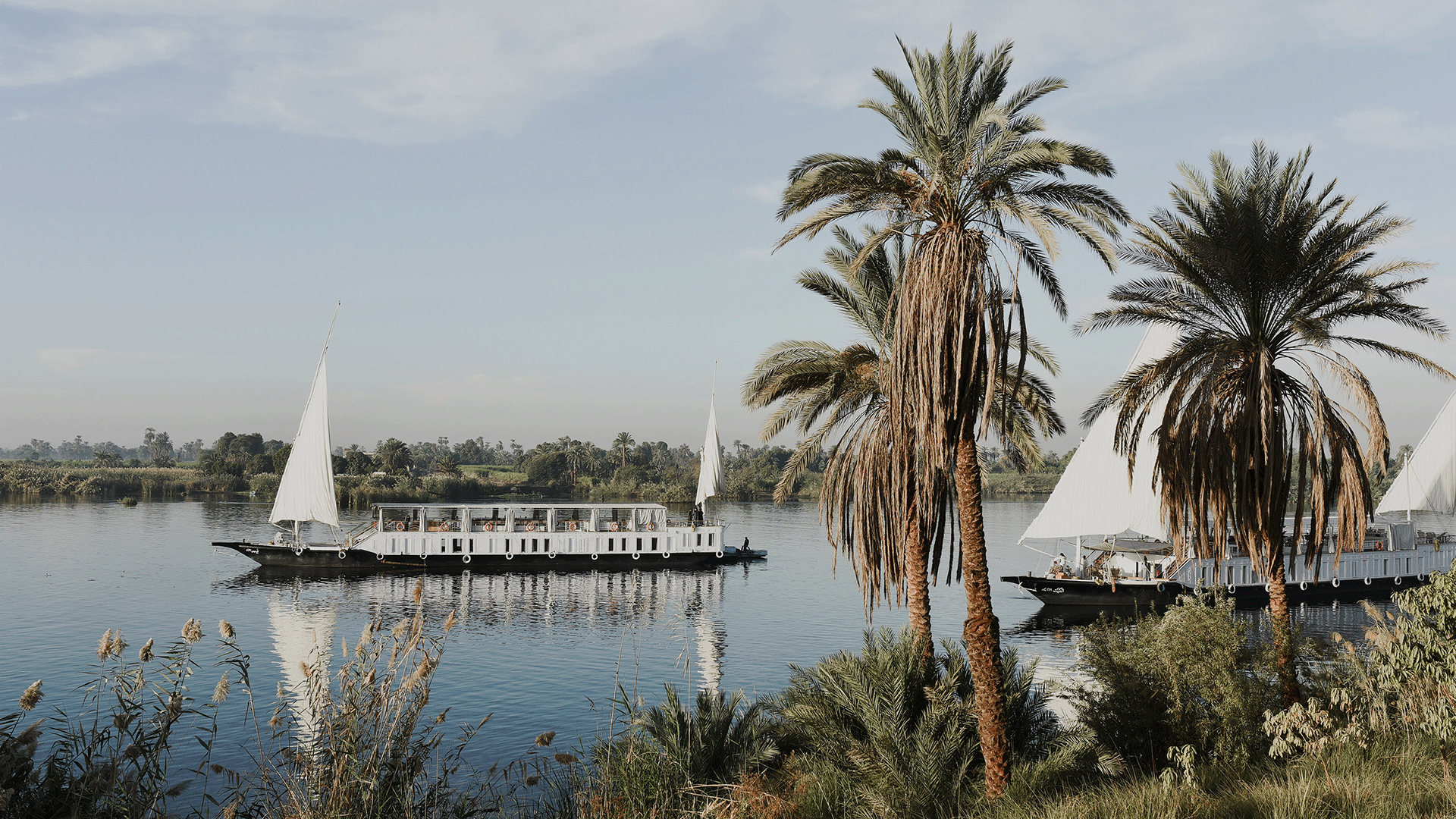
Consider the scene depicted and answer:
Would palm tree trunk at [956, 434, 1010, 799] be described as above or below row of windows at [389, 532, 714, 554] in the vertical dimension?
above

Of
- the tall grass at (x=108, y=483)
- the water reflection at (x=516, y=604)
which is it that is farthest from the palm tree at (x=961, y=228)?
the tall grass at (x=108, y=483)

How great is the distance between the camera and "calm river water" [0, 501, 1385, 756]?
2769cm

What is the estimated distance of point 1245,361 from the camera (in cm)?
1736

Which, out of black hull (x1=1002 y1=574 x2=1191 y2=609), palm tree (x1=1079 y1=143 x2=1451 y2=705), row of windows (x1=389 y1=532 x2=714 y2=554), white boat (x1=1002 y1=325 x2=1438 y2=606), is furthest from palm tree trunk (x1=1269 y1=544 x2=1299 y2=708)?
row of windows (x1=389 y1=532 x2=714 y2=554)

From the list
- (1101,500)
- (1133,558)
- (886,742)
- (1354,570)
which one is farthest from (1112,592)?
(886,742)

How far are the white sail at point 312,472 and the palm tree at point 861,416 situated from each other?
3898cm

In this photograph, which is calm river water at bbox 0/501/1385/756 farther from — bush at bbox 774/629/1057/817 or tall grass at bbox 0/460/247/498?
tall grass at bbox 0/460/247/498

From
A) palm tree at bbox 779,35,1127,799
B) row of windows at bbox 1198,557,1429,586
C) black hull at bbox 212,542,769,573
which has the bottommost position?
black hull at bbox 212,542,769,573

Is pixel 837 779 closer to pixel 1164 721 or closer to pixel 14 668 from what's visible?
pixel 1164 721

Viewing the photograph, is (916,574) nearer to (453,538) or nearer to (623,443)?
(453,538)

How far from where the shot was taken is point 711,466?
63625 mm

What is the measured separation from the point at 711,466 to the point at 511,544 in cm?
1446

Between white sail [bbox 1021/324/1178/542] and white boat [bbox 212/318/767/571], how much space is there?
75.0 feet

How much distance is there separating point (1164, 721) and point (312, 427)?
49641mm
